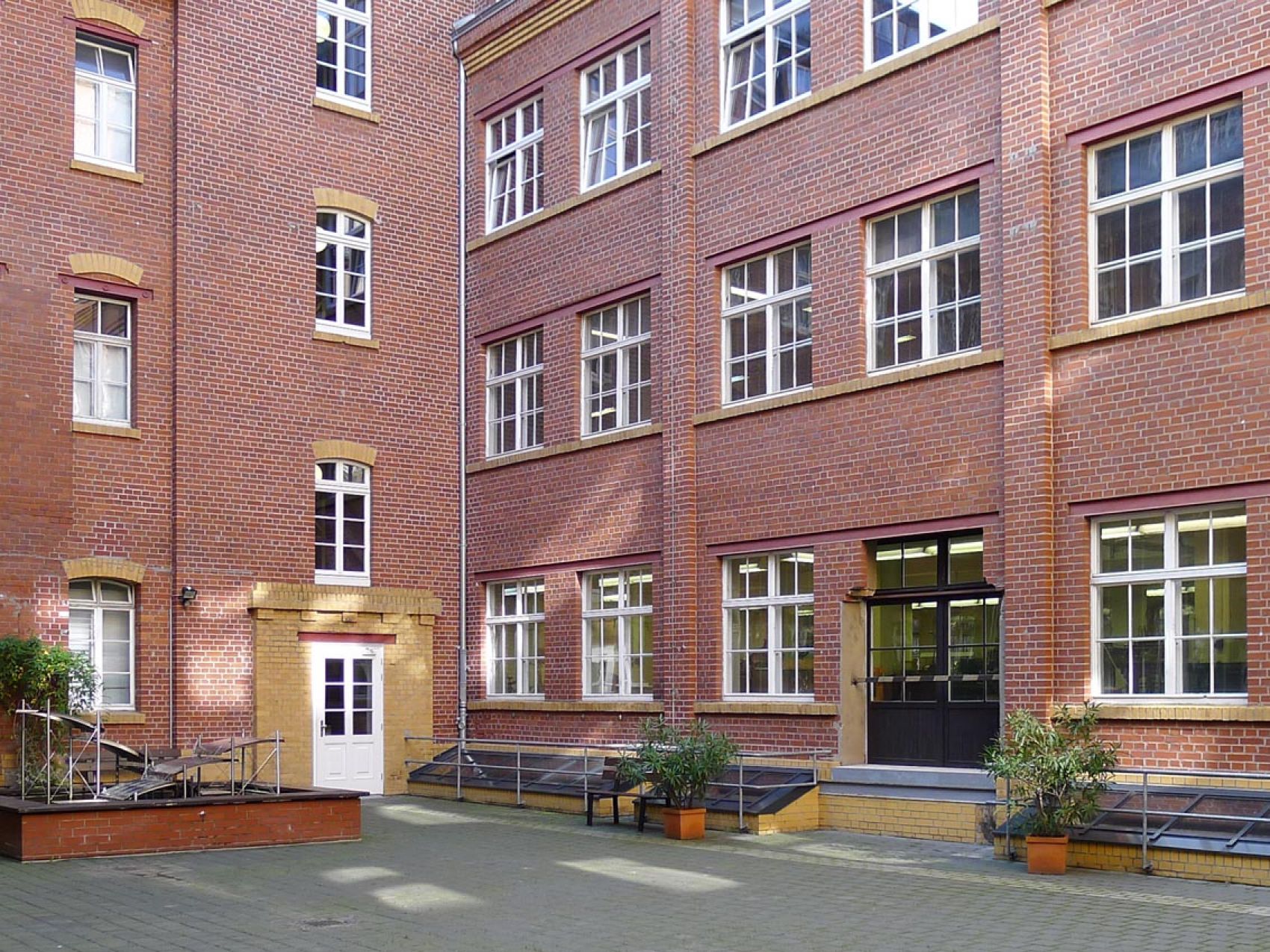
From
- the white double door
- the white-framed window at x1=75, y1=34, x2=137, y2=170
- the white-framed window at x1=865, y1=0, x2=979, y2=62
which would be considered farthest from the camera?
the white double door

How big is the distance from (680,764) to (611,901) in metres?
3.86

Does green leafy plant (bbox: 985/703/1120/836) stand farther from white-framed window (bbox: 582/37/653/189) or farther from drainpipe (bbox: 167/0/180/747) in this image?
drainpipe (bbox: 167/0/180/747)

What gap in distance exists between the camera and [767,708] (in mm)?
16891

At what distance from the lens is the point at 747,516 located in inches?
687

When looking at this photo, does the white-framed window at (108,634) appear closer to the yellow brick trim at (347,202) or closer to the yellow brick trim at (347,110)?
the yellow brick trim at (347,202)

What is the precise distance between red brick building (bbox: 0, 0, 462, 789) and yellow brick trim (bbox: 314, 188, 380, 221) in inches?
1.5

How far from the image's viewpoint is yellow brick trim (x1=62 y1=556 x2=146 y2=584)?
18.3 meters

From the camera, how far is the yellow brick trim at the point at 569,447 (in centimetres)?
1898

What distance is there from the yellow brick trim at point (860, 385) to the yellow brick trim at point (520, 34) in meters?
6.40

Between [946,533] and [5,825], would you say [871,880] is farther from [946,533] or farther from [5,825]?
[5,825]

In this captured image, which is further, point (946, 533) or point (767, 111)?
point (767, 111)

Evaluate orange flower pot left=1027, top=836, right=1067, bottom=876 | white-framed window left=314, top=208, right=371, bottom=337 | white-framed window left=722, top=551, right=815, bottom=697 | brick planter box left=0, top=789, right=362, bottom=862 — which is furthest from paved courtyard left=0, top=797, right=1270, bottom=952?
white-framed window left=314, top=208, right=371, bottom=337

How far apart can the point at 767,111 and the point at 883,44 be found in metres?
1.72

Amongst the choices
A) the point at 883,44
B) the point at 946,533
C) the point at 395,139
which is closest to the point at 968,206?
the point at 883,44
